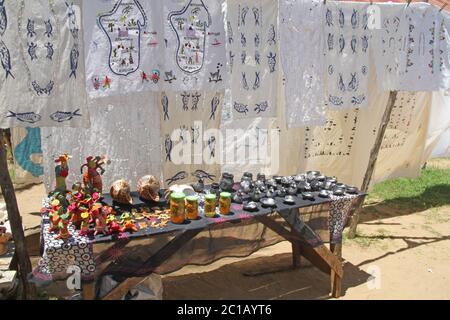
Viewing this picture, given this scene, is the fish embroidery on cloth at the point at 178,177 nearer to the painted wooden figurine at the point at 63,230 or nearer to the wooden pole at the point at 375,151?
the painted wooden figurine at the point at 63,230

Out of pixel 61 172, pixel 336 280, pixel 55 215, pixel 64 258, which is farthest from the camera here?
pixel 336 280

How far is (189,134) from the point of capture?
Answer: 4207 millimetres

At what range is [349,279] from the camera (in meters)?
4.18

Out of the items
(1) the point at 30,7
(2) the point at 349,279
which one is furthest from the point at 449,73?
(1) the point at 30,7

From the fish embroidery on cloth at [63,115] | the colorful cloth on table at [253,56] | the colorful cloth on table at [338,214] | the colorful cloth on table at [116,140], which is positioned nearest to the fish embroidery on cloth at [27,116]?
the fish embroidery on cloth at [63,115]

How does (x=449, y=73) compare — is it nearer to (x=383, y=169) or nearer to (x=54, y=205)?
(x=383, y=169)

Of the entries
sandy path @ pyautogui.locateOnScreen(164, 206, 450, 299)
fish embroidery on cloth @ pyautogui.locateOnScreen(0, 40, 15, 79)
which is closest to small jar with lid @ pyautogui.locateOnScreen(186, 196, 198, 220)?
sandy path @ pyautogui.locateOnScreen(164, 206, 450, 299)

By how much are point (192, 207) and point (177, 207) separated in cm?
12

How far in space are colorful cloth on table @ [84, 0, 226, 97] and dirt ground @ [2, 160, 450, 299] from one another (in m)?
1.81

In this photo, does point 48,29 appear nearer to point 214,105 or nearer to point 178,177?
point 214,105

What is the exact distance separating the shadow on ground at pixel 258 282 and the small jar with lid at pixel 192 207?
3.34ft

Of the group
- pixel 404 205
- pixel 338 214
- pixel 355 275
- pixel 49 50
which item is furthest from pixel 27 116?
pixel 404 205

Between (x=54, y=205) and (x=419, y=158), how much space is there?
607 centimetres

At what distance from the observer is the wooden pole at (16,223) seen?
311 centimetres
